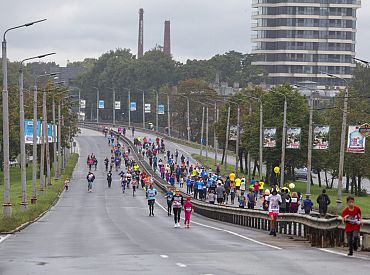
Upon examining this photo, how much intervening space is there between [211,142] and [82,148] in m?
27.1

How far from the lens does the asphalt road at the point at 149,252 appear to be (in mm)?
21750

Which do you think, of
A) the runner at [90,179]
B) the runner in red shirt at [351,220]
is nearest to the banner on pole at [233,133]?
the runner at [90,179]

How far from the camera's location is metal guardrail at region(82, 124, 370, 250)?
29969 millimetres

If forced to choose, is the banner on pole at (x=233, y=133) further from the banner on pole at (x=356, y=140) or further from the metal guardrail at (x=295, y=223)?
the banner on pole at (x=356, y=140)

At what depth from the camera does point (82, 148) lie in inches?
6344

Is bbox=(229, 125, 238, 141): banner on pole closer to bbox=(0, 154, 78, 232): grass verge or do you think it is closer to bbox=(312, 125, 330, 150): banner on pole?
bbox=(0, 154, 78, 232): grass verge

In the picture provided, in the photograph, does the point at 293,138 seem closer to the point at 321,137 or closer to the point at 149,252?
the point at 321,137

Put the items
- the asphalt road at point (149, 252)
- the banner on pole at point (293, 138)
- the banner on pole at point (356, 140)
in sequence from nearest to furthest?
the asphalt road at point (149, 252) → the banner on pole at point (356, 140) → the banner on pole at point (293, 138)

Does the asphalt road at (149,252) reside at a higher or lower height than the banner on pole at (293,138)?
lower

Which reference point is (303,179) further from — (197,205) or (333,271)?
(333,271)

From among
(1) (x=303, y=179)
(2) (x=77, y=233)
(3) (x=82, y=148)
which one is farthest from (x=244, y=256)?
(3) (x=82, y=148)

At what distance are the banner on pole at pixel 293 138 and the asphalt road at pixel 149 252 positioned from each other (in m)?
24.2

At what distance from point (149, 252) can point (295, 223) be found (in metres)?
12.9

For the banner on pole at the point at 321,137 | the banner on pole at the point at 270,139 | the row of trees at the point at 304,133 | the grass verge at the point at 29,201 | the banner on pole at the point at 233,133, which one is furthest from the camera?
the banner on pole at the point at 233,133
